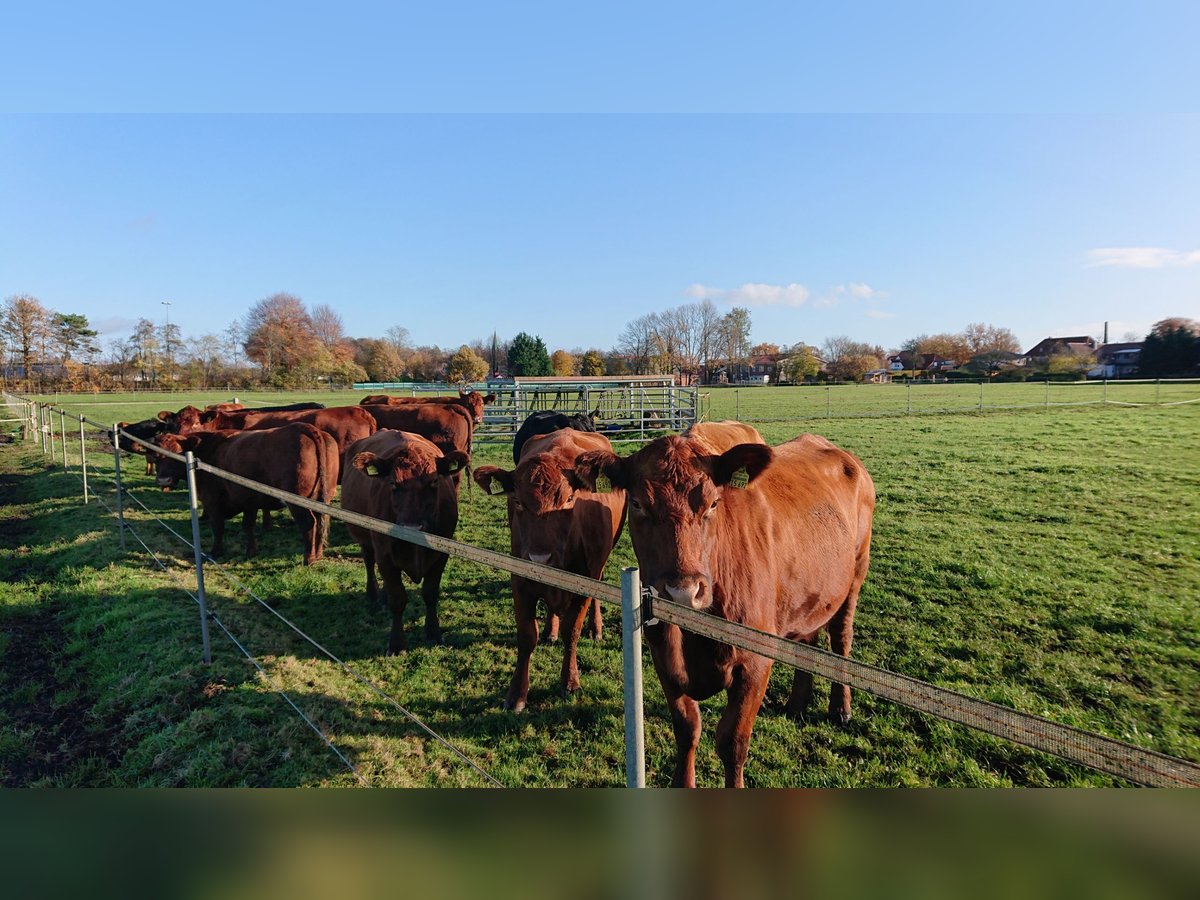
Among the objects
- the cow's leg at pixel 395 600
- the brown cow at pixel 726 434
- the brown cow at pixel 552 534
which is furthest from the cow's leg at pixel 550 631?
the brown cow at pixel 726 434

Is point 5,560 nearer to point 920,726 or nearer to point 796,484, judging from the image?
point 796,484

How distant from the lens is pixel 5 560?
713cm

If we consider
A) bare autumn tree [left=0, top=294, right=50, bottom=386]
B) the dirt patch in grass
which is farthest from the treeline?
the dirt patch in grass

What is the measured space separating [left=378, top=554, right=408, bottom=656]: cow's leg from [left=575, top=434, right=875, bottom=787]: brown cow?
9.06 feet

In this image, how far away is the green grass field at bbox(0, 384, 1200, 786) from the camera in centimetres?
338

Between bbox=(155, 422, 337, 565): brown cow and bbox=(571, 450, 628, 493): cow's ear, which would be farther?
bbox=(155, 422, 337, 565): brown cow

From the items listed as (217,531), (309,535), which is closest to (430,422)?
(217,531)

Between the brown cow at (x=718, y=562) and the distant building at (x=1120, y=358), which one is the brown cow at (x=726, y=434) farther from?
the distant building at (x=1120, y=358)

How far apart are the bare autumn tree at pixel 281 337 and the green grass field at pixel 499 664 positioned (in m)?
28.9

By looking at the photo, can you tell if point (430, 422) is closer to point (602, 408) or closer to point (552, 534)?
point (552, 534)

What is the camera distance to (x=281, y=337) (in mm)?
36344

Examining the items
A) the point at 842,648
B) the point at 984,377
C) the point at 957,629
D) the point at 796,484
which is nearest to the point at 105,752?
the point at 796,484

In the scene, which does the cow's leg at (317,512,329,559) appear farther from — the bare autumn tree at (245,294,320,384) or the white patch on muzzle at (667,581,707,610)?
the bare autumn tree at (245,294,320,384)

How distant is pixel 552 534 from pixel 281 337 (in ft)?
126
